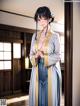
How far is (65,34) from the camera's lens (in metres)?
3.14

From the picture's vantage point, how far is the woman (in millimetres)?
3006

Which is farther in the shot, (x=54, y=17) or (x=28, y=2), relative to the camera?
(x=28, y=2)

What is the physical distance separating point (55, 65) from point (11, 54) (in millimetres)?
2572

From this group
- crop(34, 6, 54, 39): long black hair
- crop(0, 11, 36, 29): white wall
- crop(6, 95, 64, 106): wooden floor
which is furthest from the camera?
crop(0, 11, 36, 29): white wall

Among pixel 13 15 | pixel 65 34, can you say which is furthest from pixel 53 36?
pixel 13 15

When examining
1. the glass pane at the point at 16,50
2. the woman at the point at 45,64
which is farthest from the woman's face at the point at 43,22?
the glass pane at the point at 16,50

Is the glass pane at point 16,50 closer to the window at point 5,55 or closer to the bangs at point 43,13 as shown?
the window at point 5,55

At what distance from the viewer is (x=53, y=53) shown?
9.86 feet

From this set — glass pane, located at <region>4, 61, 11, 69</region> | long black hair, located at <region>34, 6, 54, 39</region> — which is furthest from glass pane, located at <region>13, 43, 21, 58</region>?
long black hair, located at <region>34, 6, 54, 39</region>

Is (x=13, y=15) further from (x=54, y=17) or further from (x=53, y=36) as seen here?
(x=53, y=36)

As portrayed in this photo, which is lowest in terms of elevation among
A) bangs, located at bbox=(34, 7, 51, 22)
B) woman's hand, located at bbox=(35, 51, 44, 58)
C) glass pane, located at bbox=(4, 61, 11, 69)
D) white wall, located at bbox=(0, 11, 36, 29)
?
glass pane, located at bbox=(4, 61, 11, 69)

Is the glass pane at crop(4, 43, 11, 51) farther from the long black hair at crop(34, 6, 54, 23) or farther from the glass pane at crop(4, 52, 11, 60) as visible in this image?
the long black hair at crop(34, 6, 54, 23)

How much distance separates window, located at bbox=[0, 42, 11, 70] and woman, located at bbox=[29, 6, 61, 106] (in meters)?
2.35

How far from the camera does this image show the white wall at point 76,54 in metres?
3.20
